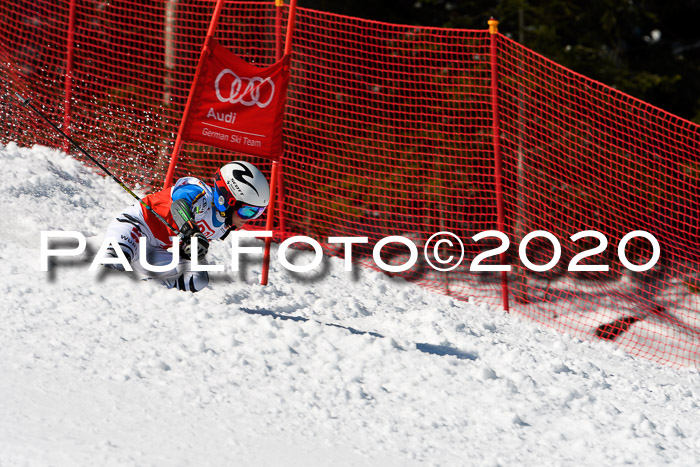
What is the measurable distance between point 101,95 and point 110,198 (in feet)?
6.24

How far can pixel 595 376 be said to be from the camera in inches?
229

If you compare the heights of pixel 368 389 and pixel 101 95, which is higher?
pixel 101 95

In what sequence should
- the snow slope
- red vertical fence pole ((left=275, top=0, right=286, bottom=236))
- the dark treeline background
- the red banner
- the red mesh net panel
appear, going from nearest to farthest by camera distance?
the snow slope → the red banner → red vertical fence pole ((left=275, top=0, right=286, bottom=236)) → the red mesh net panel → the dark treeline background

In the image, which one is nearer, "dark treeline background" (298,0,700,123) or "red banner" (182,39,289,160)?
"red banner" (182,39,289,160)

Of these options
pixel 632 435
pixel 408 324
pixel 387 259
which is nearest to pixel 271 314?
pixel 408 324

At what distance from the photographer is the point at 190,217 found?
5.50 meters

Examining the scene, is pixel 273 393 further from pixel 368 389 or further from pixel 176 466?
pixel 176 466

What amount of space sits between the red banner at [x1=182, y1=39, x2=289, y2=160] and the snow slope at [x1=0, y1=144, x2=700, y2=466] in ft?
3.59

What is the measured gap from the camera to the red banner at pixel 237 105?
6.59 metres

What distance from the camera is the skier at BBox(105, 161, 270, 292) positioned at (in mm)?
5480

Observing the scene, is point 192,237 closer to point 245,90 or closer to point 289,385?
point 289,385

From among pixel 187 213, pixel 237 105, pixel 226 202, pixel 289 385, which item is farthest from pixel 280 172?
pixel 289 385

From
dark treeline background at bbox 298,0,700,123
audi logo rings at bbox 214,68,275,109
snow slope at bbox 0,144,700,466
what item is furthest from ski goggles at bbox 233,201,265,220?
dark treeline background at bbox 298,0,700,123

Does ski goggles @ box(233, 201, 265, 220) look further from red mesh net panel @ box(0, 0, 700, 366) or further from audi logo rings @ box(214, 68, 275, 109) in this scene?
red mesh net panel @ box(0, 0, 700, 366)
